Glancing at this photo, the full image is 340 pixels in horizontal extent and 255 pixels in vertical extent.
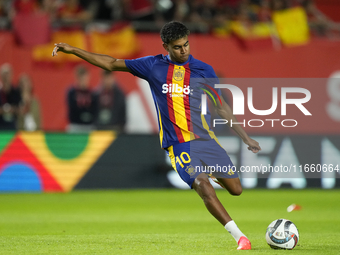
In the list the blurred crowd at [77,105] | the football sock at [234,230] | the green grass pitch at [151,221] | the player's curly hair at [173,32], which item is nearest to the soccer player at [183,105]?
the player's curly hair at [173,32]

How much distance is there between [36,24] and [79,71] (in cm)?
215

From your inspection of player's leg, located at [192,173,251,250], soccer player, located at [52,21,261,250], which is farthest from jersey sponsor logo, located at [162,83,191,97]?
player's leg, located at [192,173,251,250]

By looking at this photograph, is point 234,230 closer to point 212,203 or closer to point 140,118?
point 212,203

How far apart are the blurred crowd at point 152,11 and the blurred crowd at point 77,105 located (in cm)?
219

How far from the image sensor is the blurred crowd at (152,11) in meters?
14.9

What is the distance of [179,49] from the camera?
239 inches

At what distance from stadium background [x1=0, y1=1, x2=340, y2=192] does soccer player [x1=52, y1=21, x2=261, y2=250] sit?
21.4ft

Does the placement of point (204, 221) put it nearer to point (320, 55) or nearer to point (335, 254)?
point (335, 254)

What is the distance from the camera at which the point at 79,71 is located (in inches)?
523

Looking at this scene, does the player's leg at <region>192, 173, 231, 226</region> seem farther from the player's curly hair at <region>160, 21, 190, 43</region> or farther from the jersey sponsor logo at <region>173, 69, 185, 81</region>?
the player's curly hair at <region>160, 21, 190, 43</region>

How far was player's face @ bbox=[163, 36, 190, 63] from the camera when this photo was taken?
6012 mm

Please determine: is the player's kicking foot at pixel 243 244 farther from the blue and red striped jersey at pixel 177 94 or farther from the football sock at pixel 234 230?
the blue and red striped jersey at pixel 177 94

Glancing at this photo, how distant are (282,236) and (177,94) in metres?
1.91

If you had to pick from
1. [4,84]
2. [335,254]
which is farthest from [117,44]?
[335,254]
